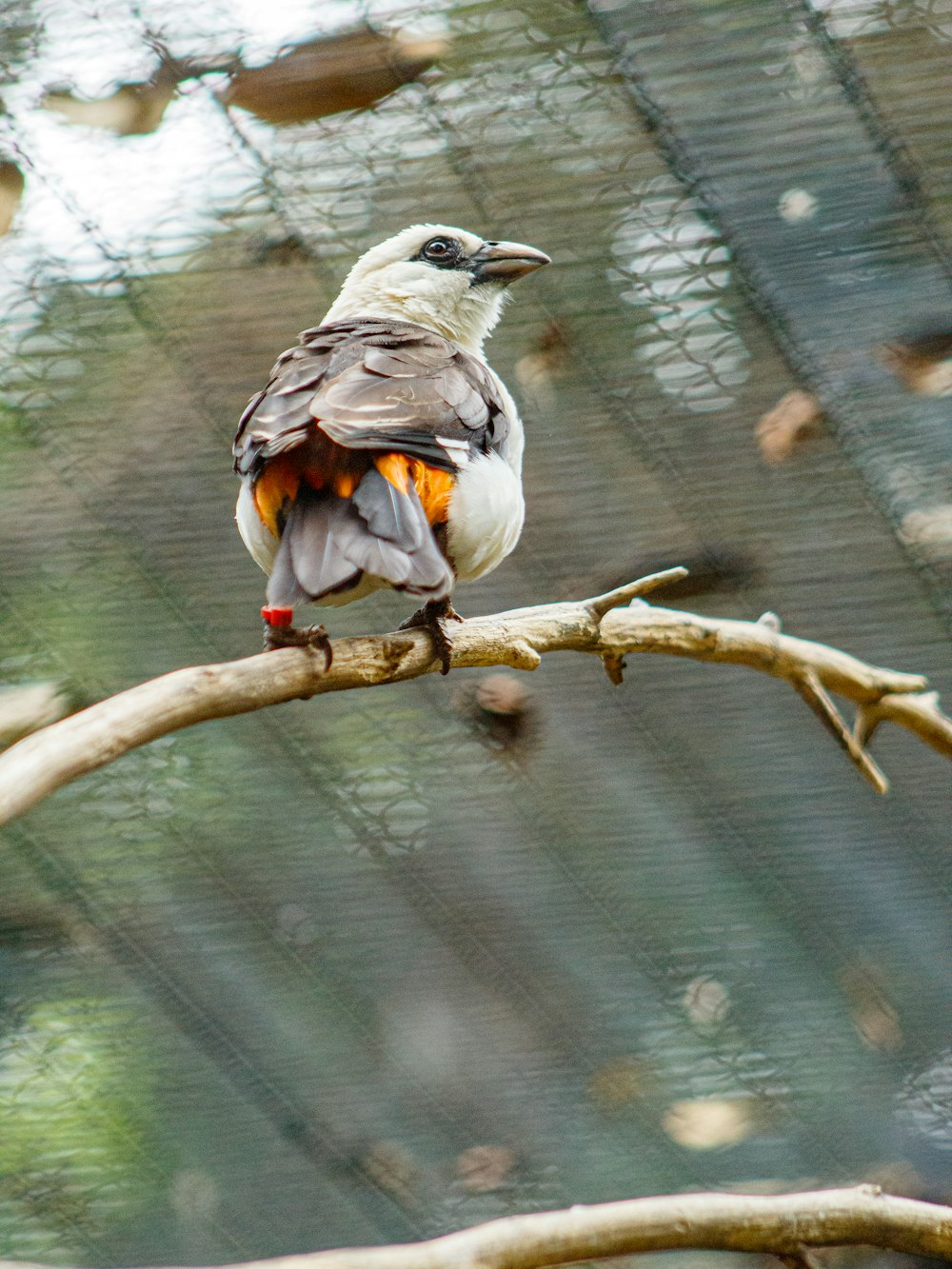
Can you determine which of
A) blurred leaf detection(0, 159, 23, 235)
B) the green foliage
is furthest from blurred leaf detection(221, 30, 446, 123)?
the green foliage

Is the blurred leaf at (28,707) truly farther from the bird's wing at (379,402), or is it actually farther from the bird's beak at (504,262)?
the bird's beak at (504,262)

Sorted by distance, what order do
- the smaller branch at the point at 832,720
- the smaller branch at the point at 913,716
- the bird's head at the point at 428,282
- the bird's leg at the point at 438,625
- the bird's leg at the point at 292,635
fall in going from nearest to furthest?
the bird's leg at the point at 292,635 < the bird's leg at the point at 438,625 < the smaller branch at the point at 832,720 < the smaller branch at the point at 913,716 < the bird's head at the point at 428,282

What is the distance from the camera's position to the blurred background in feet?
6.97

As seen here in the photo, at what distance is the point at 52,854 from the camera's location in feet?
7.31

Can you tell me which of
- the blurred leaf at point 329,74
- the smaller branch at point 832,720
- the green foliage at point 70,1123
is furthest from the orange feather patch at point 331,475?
the green foliage at point 70,1123

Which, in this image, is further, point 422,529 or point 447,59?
point 447,59

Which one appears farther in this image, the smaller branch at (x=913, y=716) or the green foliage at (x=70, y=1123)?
the green foliage at (x=70, y=1123)

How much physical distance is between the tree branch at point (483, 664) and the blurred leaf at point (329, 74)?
1030mm

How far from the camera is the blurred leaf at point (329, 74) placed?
2.10 metres

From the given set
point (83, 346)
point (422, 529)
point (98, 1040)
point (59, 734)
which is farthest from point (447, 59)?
point (98, 1040)

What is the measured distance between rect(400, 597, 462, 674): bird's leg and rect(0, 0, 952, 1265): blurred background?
0.58m

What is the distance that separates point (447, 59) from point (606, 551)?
35.3 inches

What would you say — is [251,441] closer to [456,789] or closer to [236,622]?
[236,622]

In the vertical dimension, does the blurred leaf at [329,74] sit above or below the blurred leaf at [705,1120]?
above
